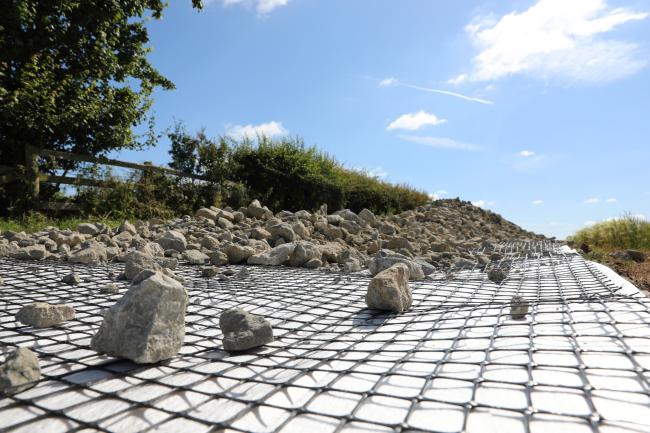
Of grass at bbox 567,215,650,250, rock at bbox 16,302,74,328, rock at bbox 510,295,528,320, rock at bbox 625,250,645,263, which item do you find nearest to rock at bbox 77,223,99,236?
rock at bbox 16,302,74,328

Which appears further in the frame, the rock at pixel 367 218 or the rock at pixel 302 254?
the rock at pixel 367 218

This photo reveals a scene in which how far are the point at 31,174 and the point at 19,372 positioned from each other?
23.2 ft

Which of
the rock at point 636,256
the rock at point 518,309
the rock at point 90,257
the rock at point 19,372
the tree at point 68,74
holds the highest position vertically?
the tree at point 68,74

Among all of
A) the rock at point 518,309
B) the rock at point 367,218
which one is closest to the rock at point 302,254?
the rock at point 518,309

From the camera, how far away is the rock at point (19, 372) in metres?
0.97

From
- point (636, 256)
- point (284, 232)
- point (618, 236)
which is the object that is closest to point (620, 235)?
point (618, 236)

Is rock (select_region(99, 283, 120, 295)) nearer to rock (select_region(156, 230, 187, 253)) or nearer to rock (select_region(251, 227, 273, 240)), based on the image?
rock (select_region(156, 230, 187, 253))

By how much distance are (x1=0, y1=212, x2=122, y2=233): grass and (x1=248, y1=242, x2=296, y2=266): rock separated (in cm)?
380

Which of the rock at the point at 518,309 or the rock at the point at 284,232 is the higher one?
the rock at the point at 284,232

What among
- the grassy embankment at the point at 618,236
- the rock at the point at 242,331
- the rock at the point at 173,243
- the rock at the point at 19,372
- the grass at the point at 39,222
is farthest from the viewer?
the grassy embankment at the point at 618,236

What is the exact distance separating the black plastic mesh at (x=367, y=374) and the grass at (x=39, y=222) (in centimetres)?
463

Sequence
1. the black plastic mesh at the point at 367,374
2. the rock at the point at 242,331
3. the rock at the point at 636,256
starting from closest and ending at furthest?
1. the black plastic mesh at the point at 367,374
2. the rock at the point at 242,331
3. the rock at the point at 636,256

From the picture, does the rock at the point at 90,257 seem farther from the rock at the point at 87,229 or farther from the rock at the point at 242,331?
the rock at the point at 242,331

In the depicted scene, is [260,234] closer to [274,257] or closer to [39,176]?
[274,257]
